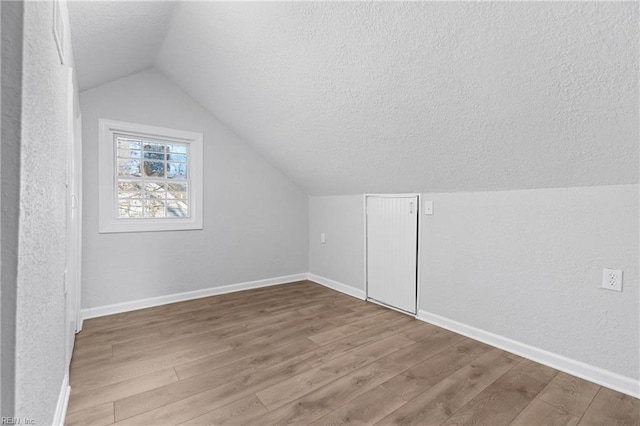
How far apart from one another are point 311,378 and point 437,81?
1896 mm

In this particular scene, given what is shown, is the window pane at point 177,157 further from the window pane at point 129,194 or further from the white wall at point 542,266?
the white wall at point 542,266

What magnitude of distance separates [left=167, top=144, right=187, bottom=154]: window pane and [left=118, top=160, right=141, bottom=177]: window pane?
35 cm

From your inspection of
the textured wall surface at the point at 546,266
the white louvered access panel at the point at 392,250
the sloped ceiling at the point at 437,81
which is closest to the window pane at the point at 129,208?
the sloped ceiling at the point at 437,81

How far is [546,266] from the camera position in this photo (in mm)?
2008

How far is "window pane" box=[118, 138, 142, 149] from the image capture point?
10.0ft

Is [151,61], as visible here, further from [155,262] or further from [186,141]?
[155,262]

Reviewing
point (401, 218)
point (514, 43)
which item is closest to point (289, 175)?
point (401, 218)

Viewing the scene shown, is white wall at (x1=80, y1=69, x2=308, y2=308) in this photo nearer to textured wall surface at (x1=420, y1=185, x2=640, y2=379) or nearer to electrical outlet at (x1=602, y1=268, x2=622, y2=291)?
textured wall surface at (x1=420, y1=185, x2=640, y2=379)

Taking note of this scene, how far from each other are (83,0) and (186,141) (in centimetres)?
188

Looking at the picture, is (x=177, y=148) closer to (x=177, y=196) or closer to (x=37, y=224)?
(x=177, y=196)

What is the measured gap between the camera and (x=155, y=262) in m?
3.13

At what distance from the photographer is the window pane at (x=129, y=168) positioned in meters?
3.06

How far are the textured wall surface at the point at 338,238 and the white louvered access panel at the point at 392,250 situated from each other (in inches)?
6.1

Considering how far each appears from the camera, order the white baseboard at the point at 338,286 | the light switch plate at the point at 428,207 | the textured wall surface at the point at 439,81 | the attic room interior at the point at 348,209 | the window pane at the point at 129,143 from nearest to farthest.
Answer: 1. the attic room interior at the point at 348,209
2. the textured wall surface at the point at 439,81
3. the light switch plate at the point at 428,207
4. the window pane at the point at 129,143
5. the white baseboard at the point at 338,286
